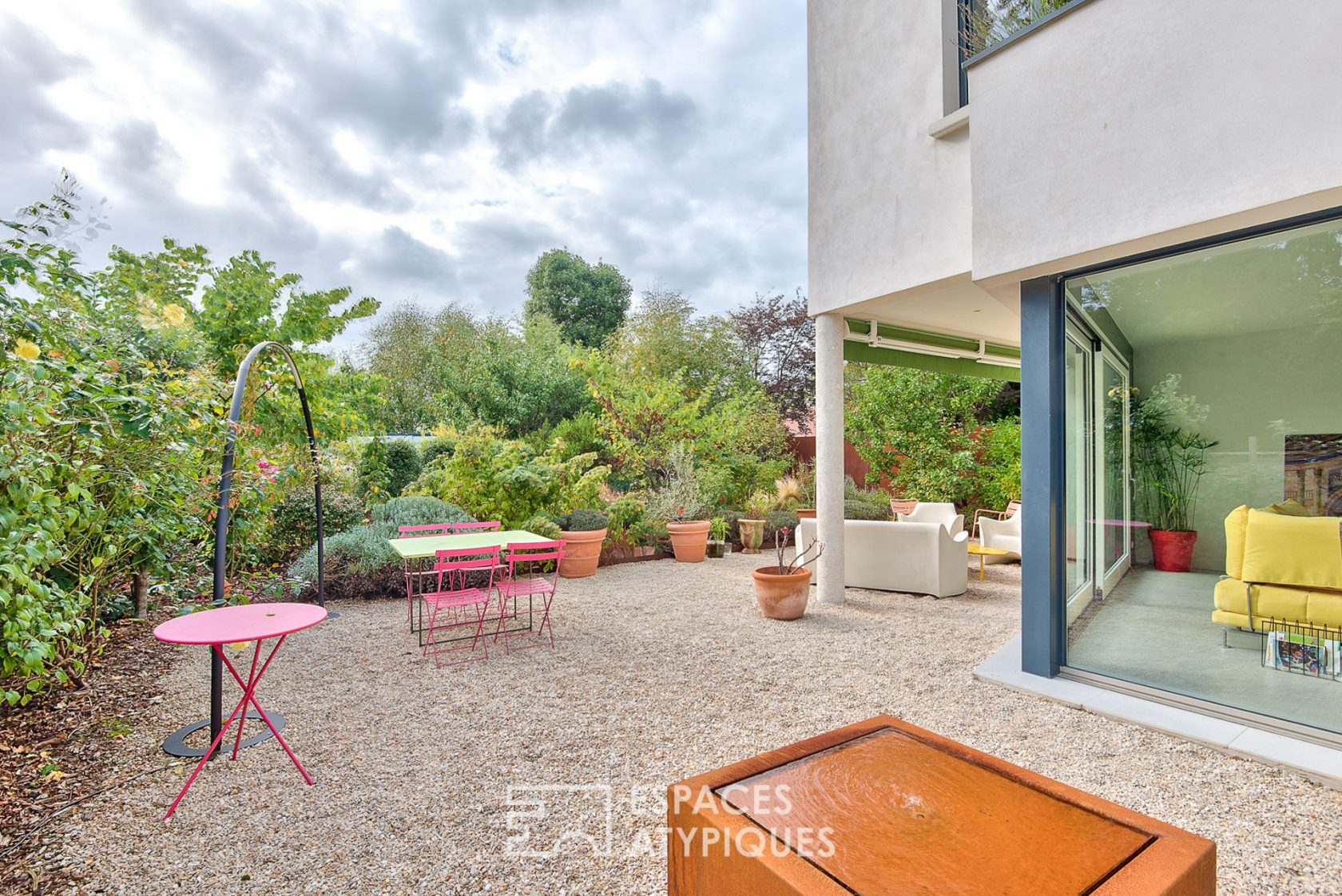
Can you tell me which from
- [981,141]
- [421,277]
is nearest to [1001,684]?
[981,141]

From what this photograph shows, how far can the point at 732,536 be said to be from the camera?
10758 millimetres

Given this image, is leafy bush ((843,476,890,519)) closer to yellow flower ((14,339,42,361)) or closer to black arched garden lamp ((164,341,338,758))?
black arched garden lamp ((164,341,338,758))

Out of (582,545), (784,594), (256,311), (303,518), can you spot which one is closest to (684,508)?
(582,545)

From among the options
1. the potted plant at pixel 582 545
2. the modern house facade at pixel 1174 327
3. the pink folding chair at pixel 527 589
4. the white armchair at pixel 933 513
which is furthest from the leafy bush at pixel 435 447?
the modern house facade at pixel 1174 327

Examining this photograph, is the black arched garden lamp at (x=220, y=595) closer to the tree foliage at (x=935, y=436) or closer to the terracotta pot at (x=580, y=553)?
the terracotta pot at (x=580, y=553)

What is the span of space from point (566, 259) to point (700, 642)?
814 inches

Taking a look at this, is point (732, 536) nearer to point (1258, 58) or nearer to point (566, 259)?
point (1258, 58)

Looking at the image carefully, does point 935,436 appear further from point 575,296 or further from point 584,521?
point 575,296

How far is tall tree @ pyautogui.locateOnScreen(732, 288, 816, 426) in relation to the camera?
17234 mm

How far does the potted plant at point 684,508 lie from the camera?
30.0ft

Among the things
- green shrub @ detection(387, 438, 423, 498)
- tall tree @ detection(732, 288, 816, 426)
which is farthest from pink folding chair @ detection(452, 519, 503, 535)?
tall tree @ detection(732, 288, 816, 426)

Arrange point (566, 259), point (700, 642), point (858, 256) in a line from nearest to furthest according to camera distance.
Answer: point (700, 642) → point (858, 256) → point (566, 259)

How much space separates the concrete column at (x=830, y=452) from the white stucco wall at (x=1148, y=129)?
7.07ft

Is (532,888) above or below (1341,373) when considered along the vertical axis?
below
